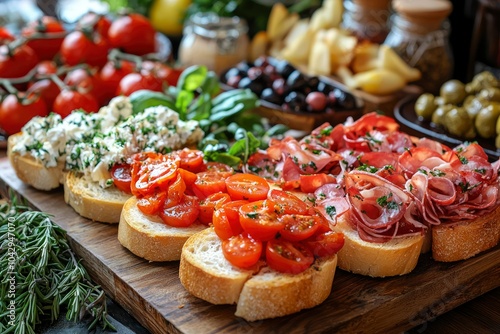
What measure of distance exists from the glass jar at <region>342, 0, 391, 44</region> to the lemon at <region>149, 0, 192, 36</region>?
1.34 metres

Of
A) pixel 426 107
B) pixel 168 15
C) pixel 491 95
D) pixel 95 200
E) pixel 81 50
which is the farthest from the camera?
pixel 168 15

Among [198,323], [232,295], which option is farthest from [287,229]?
[198,323]

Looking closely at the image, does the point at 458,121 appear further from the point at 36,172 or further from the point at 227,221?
the point at 36,172

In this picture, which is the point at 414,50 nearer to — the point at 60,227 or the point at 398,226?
the point at 398,226

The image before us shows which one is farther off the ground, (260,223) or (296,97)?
(260,223)

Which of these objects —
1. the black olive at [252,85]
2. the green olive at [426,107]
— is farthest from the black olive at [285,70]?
the green olive at [426,107]

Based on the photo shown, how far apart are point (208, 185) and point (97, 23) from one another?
227 centimetres

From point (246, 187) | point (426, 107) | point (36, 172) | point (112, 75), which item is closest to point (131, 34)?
point (112, 75)

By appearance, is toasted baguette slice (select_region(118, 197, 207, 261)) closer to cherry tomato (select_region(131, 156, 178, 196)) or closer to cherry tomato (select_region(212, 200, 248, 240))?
cherry tomato (select_region(131, 156, 178, 196))

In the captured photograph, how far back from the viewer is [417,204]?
8.00 ft

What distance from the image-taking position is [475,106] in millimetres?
3445

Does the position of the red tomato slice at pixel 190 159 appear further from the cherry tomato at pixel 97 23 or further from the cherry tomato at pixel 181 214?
the cherry tomato at pixel 97 23

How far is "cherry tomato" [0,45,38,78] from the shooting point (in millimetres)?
3967

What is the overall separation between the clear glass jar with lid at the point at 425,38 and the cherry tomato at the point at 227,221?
91.3 inches
